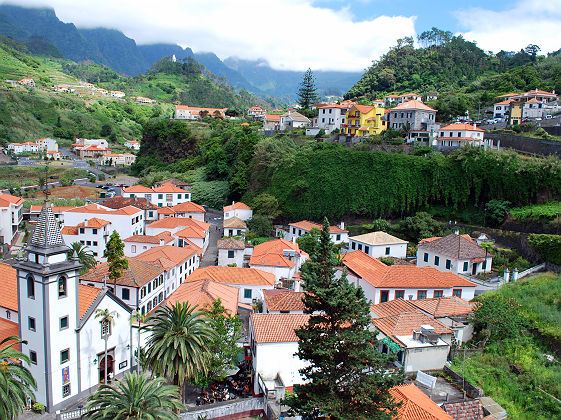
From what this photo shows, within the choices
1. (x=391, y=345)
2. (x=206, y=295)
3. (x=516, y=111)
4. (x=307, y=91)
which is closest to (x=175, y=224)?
(x=206, y=295)

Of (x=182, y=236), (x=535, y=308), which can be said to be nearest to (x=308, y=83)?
(x=182, y=236)

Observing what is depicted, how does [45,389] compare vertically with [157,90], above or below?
below

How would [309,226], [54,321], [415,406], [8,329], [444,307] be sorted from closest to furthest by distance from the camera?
[415,406], [54,321], [8,329], [444,307], [309,226]

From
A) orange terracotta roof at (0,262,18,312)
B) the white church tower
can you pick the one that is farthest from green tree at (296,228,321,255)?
the white church tower

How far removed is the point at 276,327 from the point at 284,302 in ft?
18.2

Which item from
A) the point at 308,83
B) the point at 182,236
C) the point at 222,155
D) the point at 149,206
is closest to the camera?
the point at 182,236

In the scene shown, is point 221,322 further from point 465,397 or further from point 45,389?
point 465,397

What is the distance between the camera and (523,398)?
709 inches

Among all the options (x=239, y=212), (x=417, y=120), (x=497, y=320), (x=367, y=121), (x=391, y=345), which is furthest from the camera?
(x=367, y=121)

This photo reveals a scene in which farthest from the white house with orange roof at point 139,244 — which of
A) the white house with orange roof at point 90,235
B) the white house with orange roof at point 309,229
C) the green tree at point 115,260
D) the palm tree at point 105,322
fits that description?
the palm tree at point 105,322

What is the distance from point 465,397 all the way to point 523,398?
8.49 ft

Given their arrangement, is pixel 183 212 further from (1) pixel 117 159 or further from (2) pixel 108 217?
(1) pixel 117 159

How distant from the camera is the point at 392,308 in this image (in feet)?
78.9

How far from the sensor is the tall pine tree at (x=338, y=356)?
13648 mm
